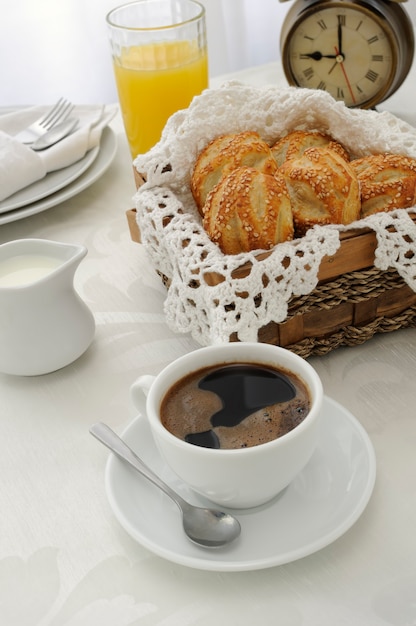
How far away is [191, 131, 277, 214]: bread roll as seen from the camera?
30.5 inches

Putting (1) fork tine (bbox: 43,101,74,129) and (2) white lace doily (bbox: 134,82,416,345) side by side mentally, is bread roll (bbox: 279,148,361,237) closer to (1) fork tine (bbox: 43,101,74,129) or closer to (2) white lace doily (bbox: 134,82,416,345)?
(2) white lace doily (bbox: 134,82,416,345)

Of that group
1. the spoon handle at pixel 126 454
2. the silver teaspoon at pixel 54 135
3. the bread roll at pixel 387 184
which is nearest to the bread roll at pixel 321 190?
the bread roll at pixel 387 184

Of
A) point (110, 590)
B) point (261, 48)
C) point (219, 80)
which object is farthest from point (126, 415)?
point (261, 48)

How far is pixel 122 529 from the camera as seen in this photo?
58 cm

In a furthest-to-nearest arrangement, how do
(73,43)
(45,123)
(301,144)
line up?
(73,43) < (45,123) < (301,144)

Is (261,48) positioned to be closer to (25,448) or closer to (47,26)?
(47,26)

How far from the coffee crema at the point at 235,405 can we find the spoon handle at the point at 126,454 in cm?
6

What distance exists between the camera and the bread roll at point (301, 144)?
0.82m

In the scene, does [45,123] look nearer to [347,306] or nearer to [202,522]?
[347,306]

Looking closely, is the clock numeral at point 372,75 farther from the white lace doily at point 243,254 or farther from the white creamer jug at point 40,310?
the white creamer jug at point 40,310

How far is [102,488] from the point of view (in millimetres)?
624

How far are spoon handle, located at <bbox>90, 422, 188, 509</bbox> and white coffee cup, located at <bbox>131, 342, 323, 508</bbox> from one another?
3 cm

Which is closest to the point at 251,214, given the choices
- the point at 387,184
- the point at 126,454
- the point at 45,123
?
the point at 387,184

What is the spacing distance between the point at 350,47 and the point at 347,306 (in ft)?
1.81
